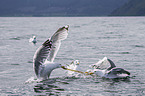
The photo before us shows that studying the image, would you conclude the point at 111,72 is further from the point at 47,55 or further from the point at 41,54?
the point at 41,54

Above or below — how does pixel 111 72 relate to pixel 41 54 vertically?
below

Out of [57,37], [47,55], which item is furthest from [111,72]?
[47,55]

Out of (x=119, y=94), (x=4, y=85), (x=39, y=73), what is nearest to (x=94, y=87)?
(x=119, y=94)

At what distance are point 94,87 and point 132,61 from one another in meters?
7.79

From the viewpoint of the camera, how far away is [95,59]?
2183cm

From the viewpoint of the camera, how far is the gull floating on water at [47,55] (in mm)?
14141

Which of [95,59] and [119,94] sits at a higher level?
[95,59]

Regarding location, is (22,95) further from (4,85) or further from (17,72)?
(17,72)

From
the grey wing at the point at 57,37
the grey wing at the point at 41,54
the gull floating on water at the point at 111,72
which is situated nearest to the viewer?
the grey wing at the point at 41,54

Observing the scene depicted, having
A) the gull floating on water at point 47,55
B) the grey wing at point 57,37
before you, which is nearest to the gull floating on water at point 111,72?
the gull floating on water at point 47,55

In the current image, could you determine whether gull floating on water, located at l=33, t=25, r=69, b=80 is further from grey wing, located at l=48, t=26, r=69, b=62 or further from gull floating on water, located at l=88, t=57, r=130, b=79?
gull floating on water, located at l=88, t=57, r=130, b=79

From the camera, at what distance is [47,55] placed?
46.5 feet

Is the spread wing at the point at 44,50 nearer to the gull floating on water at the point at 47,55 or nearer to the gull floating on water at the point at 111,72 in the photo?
the gull floating on water at the point at 47,55

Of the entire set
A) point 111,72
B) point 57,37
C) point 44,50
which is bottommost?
point 111,72
